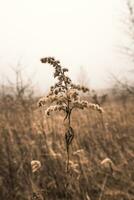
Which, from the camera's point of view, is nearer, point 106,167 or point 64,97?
point 64,97

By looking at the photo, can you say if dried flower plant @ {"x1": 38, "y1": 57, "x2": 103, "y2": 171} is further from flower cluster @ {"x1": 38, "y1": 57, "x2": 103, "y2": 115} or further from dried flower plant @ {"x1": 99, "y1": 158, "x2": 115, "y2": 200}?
dried flower plant @ {"x1": 99, "y1": 158, "x2": 115, "y2": 200}

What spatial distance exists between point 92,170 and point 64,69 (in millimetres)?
2704

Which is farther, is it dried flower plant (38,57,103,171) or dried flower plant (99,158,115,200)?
dried flower plant (99,158,115,200)

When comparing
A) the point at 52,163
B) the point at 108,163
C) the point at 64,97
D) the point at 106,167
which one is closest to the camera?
the point at 64,97

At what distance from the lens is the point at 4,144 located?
485 centimetres

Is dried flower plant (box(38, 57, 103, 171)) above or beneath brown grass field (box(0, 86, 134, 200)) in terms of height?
above

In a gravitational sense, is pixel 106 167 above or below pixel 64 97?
below

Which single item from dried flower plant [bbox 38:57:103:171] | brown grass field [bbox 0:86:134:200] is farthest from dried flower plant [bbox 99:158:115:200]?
dried flower plant [bbox 38:57:103:171]

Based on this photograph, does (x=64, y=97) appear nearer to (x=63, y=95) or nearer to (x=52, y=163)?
(x=63, y=95)

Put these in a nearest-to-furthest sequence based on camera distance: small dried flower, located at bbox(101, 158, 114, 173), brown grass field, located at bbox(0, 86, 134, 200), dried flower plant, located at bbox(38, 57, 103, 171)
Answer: dried flower plant, located at bbox(38, 57, 103, 171), small dried flower, located at bbox(101, 158, 114, 173), brown grass field, located at bbox(0, 86, 134, 200)

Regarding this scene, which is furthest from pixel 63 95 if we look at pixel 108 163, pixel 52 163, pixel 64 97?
pixel 52 163

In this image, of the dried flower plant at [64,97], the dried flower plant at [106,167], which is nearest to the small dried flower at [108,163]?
the dried flower plant at [106,167]

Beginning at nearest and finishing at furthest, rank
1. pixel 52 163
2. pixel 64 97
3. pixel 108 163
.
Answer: pixel 64 97 → pixel 108 163 → pixel 52 163

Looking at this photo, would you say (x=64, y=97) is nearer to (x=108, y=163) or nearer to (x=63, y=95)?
(x=63, y=95)
